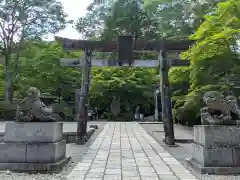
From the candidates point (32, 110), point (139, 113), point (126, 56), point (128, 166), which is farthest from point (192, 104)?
point (139, 113)

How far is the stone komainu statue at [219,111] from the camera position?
20.6 feet

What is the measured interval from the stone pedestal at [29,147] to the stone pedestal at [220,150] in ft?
10.1

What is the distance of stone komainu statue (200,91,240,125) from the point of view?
627 cm

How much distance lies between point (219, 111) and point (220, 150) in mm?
866

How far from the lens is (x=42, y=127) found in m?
6.30

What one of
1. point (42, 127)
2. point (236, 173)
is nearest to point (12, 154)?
point (42, 127)

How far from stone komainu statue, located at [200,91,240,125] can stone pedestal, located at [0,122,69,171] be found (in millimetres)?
3302

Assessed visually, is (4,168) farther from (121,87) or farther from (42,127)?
(121,87)

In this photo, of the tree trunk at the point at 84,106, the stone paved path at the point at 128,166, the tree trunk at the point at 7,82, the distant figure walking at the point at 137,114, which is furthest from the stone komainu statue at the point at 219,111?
the distant figure walking at the point at 137,114

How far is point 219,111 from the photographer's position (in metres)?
6.42

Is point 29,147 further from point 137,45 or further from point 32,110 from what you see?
point 137,45

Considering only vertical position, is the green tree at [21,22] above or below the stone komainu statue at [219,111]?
above

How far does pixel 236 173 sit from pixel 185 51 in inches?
276

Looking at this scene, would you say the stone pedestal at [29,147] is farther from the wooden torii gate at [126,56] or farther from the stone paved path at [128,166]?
the wooden torii gate at [126,56]
